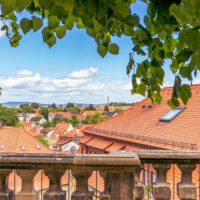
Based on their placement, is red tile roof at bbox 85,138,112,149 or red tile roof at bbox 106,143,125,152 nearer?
red tile roof at bbox 106,143,125,152

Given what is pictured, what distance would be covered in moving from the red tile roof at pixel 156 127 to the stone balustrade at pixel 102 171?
466 inches

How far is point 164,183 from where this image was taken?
2.38 m

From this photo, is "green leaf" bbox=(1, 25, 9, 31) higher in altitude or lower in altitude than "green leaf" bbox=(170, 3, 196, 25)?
higher

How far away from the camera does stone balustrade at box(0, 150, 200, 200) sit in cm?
204

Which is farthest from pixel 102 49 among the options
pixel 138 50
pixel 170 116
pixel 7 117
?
pixel 7 117

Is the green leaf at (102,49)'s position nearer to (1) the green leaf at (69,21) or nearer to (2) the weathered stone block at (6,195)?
(1) the green leaf at (69,21)

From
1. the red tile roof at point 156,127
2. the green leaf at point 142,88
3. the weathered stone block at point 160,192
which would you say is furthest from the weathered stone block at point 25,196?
the red tile roof at point 156,127

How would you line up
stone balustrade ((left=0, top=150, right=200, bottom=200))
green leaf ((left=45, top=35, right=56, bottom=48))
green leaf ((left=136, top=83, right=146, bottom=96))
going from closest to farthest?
green leaf ((left=45, top=35, right=56, bottom=48))
green leaf ((left=136, top=83, right=146, bottom=96))
stone balustrade ((left=0, top=150, right=200, bottom=200))

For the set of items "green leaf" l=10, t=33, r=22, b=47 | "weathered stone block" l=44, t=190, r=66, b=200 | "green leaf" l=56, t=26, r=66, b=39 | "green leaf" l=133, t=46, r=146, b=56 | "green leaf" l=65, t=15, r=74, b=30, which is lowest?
"weathered stone block" l=44, t=190, r=66, b=200

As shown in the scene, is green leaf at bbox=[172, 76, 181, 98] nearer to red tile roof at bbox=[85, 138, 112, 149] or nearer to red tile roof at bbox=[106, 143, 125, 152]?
red tile roof at bbox=[106, 143, 125, 152]

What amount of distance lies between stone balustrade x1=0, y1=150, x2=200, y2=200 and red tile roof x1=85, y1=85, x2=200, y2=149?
38.8 feet

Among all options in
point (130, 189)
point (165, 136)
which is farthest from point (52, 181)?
point (165, 136)

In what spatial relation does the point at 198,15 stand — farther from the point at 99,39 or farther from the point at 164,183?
the point at 164,183

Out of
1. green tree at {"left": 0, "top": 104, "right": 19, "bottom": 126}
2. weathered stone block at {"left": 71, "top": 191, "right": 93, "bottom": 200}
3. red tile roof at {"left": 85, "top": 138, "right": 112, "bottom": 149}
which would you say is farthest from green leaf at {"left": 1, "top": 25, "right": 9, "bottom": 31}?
green tree at {"left": 0, "top": 104, "right": 19, "bottom": 126}
